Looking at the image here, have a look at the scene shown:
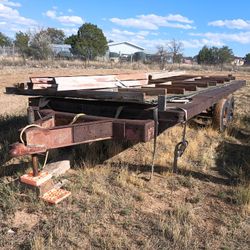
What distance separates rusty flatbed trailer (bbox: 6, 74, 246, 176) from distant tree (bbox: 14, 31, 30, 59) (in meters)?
39.1

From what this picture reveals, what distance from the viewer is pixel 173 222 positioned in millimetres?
3342

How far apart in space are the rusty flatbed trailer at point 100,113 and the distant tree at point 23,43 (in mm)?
39111

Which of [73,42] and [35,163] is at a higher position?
[73,42]

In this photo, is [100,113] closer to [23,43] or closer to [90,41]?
[23,43]

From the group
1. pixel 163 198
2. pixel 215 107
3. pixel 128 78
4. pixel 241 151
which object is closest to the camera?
pixel 163 198

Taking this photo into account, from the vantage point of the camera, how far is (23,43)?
48.8 meters

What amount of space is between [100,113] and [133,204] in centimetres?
122

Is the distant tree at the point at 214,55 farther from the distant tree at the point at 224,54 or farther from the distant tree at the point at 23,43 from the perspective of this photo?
the distant tree at the point at 23,43

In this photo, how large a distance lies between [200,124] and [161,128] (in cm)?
363

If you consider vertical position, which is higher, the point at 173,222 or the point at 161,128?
the point at 161,128

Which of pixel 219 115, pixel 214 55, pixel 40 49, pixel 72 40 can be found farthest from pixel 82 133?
pixel 214 55

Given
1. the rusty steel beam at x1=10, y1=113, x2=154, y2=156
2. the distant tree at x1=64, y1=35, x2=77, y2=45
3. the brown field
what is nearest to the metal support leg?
the rusty steel beam at x1=10, y1=113, x2=154, y2=156

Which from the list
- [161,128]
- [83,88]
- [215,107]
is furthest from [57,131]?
[215,107]

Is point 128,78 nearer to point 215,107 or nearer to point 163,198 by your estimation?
point 163,198
